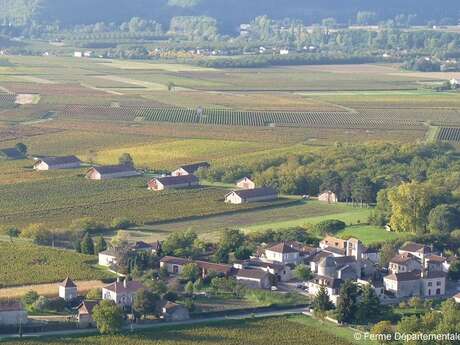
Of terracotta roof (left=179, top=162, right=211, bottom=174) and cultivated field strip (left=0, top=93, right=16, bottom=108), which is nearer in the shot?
terracotta roof (left=179, top=162, right=211, bottom=174)

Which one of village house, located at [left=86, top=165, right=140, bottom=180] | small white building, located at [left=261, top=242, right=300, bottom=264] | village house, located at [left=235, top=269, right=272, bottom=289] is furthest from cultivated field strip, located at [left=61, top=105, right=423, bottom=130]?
village house, located at [left=235, top=269, right=272, bottom=289]

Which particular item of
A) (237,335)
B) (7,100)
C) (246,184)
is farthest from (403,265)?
(7,100)

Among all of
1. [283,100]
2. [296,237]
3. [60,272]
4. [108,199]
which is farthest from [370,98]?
[60,272]

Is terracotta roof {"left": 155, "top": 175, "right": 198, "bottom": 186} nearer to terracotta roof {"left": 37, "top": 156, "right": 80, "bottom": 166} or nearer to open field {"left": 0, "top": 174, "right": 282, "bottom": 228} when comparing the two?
open field {"left": 0, "top": 174, "right": 282, "bottom": 228}

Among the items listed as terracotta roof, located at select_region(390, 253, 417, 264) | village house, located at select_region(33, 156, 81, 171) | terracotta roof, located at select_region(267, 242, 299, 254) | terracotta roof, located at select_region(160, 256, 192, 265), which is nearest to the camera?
terracotta roof, located at select_region(160, 256, 192, 265)

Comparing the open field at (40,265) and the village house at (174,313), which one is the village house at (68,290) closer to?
→ the open field at (40,265)

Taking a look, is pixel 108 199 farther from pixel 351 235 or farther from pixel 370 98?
pixel 370 98

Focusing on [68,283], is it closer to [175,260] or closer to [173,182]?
[175,260]
